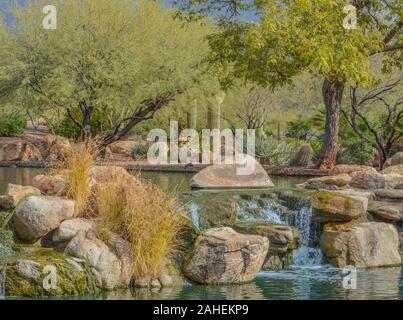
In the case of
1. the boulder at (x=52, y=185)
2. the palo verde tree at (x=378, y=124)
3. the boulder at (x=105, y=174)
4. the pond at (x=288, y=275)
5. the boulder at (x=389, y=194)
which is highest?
the palo verde tree at (x=378, y=124)

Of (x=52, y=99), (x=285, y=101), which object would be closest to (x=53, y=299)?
(x=52, y=99)

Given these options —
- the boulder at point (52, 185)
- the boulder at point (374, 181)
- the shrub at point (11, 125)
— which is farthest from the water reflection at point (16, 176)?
the shrub at point (11, 125)

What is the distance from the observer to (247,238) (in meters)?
10.6

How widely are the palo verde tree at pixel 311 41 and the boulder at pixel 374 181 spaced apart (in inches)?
128

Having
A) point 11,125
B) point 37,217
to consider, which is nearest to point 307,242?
point 37,217

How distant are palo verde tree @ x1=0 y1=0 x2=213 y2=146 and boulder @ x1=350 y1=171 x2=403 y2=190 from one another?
40.3ft

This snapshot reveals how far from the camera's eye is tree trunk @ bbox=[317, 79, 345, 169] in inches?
900

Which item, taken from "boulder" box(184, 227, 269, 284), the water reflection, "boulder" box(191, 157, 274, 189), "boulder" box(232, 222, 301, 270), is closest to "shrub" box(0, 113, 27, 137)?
the water reflection

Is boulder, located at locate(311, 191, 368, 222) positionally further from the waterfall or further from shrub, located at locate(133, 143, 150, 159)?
shrub, located at locate(133, 143, 150, 159)

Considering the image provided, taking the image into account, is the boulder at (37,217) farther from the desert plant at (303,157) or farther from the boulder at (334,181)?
the desert plant at (303,157)

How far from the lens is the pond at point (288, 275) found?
9.70 m

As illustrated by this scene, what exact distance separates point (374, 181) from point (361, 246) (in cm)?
457

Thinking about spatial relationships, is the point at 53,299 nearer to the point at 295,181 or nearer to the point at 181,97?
the point at 295,181

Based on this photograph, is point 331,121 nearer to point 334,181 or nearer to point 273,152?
point 273,152
